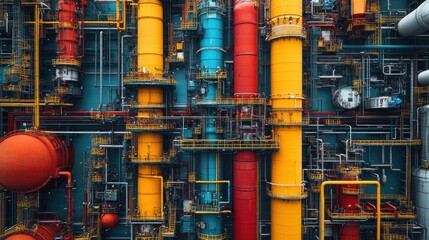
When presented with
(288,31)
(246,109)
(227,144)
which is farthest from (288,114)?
(288,31)

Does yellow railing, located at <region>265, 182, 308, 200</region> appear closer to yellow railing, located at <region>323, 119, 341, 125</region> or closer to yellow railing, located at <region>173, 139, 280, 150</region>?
yellow railing, located at <region>173, 139, 280, 150</region>

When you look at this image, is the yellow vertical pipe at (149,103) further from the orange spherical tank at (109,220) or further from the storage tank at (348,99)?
the storage tank at (348,99)

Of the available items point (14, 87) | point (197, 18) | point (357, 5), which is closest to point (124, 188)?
point (14, 87)

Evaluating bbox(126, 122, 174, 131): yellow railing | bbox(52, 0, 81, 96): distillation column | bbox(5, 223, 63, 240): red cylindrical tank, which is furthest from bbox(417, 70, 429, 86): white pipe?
bbox(5, 223, 63, 240): red cylindrical tank

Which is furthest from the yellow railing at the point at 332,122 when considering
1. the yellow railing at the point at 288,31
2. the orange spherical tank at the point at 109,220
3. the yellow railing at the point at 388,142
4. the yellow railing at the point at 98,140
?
the orange spherical tank at the point at 109,220

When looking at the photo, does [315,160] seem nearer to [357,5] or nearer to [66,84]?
[357,5]

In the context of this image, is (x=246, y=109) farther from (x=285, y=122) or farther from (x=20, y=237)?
(x=20, y=237)
